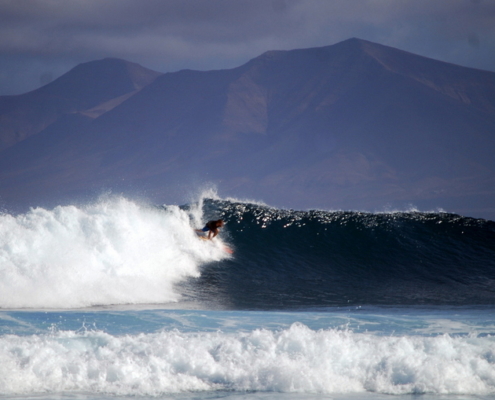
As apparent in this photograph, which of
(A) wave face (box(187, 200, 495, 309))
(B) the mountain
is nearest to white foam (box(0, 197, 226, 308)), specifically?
(A) wave face (box(187, 200, 495, 309))

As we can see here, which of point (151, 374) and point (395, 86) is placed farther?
point (395, 86)

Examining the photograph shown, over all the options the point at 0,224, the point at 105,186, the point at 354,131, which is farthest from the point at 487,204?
the point at 0,224

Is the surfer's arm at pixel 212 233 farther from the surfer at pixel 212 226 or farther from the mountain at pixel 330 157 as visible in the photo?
the mountain at pixel 330 157

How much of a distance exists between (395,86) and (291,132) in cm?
3977

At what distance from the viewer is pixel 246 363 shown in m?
7.27

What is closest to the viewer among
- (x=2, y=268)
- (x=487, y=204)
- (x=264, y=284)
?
(x=2, y=268)

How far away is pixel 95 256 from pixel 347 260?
726cm

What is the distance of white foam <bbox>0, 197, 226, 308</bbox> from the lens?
10984 mm

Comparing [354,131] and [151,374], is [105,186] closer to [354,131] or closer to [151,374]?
[354,131]

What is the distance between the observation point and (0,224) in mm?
12672

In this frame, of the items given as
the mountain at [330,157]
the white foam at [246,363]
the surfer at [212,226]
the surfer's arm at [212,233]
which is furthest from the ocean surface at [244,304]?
the mountain at [330,157]

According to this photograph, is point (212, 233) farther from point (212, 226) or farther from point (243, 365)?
point (243, 365)

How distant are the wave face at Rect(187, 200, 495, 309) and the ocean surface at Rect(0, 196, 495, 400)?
0.07 metres

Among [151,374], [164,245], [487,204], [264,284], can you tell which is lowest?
[151,374]
